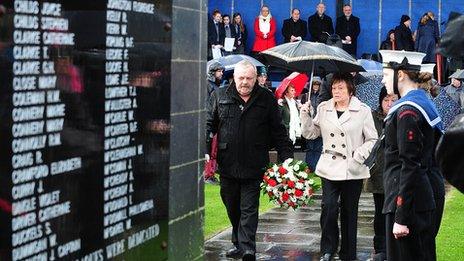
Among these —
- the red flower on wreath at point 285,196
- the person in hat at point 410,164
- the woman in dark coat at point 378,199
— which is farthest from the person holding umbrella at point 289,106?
the person in hat at point 410,164

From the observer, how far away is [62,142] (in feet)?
13.2

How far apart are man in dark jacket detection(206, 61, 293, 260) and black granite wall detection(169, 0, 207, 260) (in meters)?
4.28

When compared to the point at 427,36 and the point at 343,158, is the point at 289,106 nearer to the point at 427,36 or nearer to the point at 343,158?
the point at 343,158

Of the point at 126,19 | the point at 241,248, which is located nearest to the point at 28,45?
the point at 126,19

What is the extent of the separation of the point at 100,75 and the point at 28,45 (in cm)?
71

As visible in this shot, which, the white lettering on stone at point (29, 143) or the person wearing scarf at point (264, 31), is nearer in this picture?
the white lettering on stone at point (29, 143)

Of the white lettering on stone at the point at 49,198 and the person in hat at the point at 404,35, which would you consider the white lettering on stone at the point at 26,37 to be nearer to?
the white lettering on stone at the point at 49,198

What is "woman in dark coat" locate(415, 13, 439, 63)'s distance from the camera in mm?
27891

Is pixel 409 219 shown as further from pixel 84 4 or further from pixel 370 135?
pixel 84 4

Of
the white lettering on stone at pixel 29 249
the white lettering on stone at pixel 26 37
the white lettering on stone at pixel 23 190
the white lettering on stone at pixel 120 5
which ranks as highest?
the white lettering on stone at pixel 120 5

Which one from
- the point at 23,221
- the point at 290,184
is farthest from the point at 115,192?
the point at 290,184

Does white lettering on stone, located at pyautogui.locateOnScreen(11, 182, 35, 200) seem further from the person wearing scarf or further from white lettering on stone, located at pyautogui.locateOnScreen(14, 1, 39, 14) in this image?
the person wearing scarf

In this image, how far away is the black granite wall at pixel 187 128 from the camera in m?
5.68

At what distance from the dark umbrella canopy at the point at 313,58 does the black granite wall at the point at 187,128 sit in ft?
20.7
